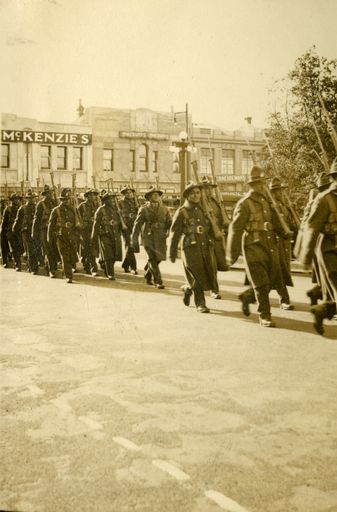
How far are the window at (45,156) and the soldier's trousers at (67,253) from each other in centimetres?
2549

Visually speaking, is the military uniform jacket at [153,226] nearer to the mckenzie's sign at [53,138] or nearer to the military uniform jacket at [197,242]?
the military uniform jacket at [197,242]

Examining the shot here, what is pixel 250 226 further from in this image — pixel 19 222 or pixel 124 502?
pixel 19 222

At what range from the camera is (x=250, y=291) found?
30.4ft

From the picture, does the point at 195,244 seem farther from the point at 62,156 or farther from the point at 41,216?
the point at 62,156

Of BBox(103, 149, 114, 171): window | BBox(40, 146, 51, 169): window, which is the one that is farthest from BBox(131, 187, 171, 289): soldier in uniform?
BBox(103, 149, 114, 171): window

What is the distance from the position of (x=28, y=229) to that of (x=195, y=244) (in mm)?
8544

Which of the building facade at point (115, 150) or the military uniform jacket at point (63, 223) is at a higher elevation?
the building facade at point (115, 150)

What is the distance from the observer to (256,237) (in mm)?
8922

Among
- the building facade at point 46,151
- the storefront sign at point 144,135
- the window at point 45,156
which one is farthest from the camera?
the storefront sign at point 144,135

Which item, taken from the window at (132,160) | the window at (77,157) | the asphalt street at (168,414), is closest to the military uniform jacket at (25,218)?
the asphalt street at (168,414)

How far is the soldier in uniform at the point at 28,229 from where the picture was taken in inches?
662

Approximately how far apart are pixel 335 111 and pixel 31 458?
7.10 metres

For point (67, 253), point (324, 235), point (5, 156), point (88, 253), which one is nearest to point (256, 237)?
point (324, 235)

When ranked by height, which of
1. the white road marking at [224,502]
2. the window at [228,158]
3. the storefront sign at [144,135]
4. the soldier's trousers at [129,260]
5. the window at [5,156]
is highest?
the storefront sign at [144,135]
